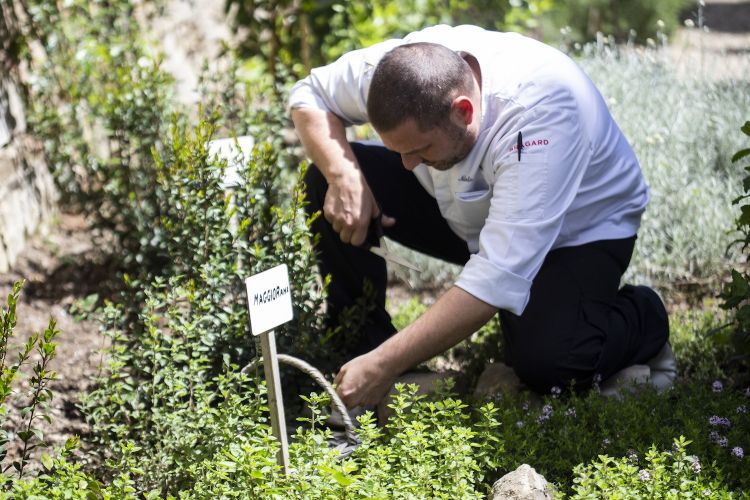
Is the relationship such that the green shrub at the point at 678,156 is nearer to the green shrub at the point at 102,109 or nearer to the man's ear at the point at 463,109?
the man's ear at the point at 463,109

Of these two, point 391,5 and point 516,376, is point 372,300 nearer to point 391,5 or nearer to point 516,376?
point 516,376

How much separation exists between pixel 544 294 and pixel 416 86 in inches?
31.5

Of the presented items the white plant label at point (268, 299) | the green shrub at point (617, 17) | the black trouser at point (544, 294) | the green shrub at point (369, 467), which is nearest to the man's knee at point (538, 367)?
the black trouser at point (544, 294)

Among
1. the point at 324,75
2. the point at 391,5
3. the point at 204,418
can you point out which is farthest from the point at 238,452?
the point at 391,5

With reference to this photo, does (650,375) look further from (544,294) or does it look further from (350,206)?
(350,206)

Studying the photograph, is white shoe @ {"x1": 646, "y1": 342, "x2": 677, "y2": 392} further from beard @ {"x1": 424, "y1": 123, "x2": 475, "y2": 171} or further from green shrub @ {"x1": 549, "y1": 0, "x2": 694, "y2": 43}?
green shrub @ {"x1": 549, "y1": 0, "x2": 694, "y2": 43}

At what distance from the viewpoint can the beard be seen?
108 inches

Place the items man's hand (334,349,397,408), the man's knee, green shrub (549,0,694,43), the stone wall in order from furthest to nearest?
green shrub (549,0,694,43) → the stone wall → the man's knee → man's hand (334,349,397,408)

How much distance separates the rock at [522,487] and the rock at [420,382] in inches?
24.9

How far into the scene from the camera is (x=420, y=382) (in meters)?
3.05

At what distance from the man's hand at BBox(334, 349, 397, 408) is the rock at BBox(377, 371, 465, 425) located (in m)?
0.26

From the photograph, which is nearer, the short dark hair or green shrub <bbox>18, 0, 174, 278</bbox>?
the short dark hair

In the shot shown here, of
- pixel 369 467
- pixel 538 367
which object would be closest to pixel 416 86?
pixel 538 367

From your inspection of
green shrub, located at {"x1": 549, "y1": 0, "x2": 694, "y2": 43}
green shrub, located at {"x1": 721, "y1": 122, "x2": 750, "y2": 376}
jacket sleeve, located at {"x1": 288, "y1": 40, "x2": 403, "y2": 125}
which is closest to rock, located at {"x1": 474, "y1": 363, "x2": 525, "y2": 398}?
green shrub, located at {"x1": 721, "y1": 122, "x2": 750, "y2": 376}
